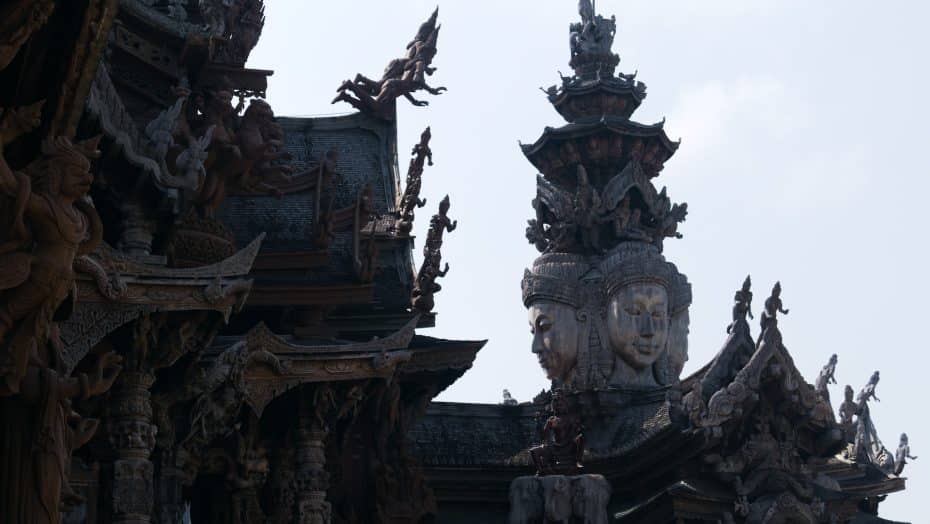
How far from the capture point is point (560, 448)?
26547 mm

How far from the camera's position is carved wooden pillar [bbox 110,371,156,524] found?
16.3 meters

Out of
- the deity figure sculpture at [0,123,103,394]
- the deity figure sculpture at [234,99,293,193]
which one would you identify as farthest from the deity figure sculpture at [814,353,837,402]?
the deity figure sculpture at [0,123,103,394]

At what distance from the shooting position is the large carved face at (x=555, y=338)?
31266mm

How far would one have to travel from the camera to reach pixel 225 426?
739 inches

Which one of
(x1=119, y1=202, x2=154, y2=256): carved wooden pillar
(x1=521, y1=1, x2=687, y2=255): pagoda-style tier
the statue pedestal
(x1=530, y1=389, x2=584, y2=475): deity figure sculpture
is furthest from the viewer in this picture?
(x1=521, y1=1, x2=687, y2=255): pagoda-style tier

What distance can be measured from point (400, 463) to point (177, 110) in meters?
7.37

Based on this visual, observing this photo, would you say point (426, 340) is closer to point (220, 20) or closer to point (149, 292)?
point (220, 20)

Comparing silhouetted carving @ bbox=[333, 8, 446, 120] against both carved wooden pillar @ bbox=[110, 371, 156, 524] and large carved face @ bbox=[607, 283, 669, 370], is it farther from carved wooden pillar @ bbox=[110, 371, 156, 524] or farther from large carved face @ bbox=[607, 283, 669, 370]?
carved wooden pillar @ bbox=[110, 371, 156, 524]

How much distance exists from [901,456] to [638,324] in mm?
6037

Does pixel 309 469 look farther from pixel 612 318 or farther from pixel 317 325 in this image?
pixel 612 318

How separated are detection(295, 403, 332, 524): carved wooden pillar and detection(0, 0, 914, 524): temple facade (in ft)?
0.09

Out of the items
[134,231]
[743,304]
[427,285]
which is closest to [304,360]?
[134,231]

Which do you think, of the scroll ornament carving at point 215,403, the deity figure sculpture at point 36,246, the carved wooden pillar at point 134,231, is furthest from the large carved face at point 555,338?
the deity figure sculpture at point 36,246

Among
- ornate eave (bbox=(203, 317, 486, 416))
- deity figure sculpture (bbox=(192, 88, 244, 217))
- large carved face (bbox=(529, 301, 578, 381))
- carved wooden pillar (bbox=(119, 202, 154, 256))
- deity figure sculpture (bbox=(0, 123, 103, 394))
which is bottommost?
deity figure sculpture (bbox=(0, 123, 103, 394))
